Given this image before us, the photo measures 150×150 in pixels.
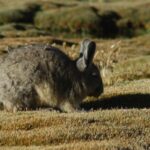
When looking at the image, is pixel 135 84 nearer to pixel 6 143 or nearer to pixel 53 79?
pixel 53 79

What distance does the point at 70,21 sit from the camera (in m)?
91.5

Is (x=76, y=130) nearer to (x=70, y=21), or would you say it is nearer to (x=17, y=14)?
(x=17, y=14)

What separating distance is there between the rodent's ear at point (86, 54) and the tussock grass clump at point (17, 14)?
223 ft

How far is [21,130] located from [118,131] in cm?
231

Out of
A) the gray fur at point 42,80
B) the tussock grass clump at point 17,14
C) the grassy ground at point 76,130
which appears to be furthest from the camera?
the tussock grass clump at point 17,14

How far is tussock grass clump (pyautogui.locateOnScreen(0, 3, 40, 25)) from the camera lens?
86.8 metres

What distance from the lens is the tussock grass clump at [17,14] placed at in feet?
285

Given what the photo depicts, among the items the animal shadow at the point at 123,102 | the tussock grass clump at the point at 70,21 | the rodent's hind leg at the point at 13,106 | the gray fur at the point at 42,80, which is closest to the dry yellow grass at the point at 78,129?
the rodent's hind leg at the point at 13,106

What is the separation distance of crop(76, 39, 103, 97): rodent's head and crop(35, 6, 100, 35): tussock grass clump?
2741 inches

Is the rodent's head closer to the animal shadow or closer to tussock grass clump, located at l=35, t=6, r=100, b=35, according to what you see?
the animal shadow

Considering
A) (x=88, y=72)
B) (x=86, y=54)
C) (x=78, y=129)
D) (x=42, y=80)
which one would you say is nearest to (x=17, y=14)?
(x=88, y=72)

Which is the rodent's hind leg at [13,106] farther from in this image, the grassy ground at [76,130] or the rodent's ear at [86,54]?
the rodent's ear at [86,54]

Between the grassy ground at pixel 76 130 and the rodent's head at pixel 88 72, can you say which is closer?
the grassy ground at pixel 76 130

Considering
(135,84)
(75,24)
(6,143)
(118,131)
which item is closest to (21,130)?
(6,143)
